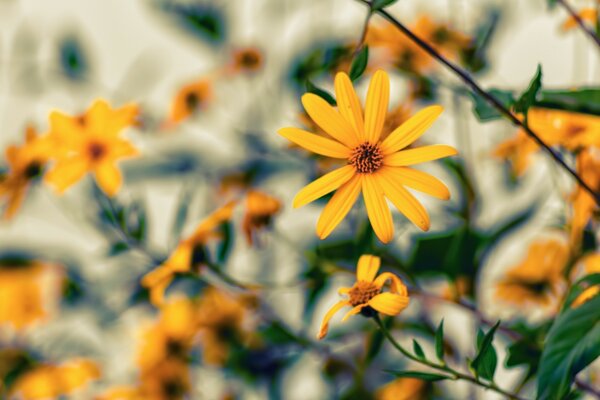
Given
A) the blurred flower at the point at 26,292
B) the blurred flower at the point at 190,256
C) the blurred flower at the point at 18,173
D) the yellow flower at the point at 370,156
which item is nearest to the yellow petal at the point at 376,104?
the yellow flower at the point at 370,156

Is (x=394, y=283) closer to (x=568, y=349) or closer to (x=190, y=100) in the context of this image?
(x=568, y=349)

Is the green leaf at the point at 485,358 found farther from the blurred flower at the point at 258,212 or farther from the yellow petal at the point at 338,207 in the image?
the blurred flower at the point at 258,212

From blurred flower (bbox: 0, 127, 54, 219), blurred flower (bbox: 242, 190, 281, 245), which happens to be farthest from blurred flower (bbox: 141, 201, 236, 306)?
blurred flower (bbox: 0, 127, 54, 219)

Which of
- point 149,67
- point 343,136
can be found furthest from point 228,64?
point 343,136

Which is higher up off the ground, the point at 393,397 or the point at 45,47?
the point at 45,47

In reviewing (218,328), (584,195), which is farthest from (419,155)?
(218,328)

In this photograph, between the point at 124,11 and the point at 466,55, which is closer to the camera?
the point at 466,55

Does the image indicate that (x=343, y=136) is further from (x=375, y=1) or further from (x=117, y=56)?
(x=117, y=56)

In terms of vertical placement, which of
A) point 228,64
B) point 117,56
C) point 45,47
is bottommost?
point 228,64
